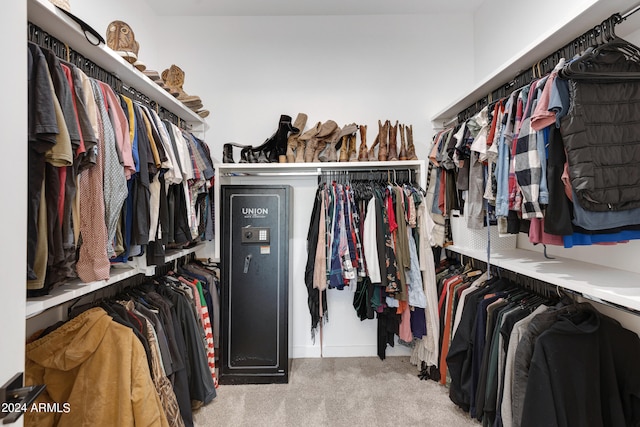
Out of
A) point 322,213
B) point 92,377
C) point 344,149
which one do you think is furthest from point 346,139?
point 92,377

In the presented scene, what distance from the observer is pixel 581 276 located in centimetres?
141

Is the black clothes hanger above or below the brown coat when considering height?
above

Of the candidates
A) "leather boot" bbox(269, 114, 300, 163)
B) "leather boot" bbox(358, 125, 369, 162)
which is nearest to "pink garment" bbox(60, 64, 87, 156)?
"leather boot" bbox(269, 114, 300, 163)

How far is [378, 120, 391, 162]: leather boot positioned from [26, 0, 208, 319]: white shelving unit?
1.52 m

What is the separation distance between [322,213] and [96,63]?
62.7 inches

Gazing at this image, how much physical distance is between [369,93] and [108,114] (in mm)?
2094

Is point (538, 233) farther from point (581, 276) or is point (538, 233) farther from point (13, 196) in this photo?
point (13, 196)

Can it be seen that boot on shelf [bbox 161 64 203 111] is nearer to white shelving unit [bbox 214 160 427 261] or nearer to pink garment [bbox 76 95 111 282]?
white shelving unit [bbox 214 160 427 261]

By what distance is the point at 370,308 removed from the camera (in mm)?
2426

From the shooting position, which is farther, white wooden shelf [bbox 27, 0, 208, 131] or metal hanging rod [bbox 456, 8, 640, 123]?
metal hanging rod [bbox 456, 8, 640, 123]

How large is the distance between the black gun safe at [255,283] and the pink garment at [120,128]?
3.35 feet

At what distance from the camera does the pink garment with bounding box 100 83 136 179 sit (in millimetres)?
1401

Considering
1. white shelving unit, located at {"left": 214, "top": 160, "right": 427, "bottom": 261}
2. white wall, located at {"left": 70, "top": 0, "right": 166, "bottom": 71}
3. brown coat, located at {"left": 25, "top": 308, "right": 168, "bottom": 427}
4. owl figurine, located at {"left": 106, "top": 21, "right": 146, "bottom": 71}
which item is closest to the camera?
brown coat, located at {"left": 25, "top": 308, "right": 168, "bottom": 427}

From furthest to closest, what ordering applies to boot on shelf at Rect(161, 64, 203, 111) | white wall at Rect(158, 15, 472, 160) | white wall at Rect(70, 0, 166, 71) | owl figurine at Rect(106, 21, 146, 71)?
white wall at Rect(158, 15, 472, 160) → boot on shelf at Rect(161, 64, 203, 111) → white wall at Rect(70, 0, 166, 71) → owl figurine at Rect(106, 21, 146, 71)
